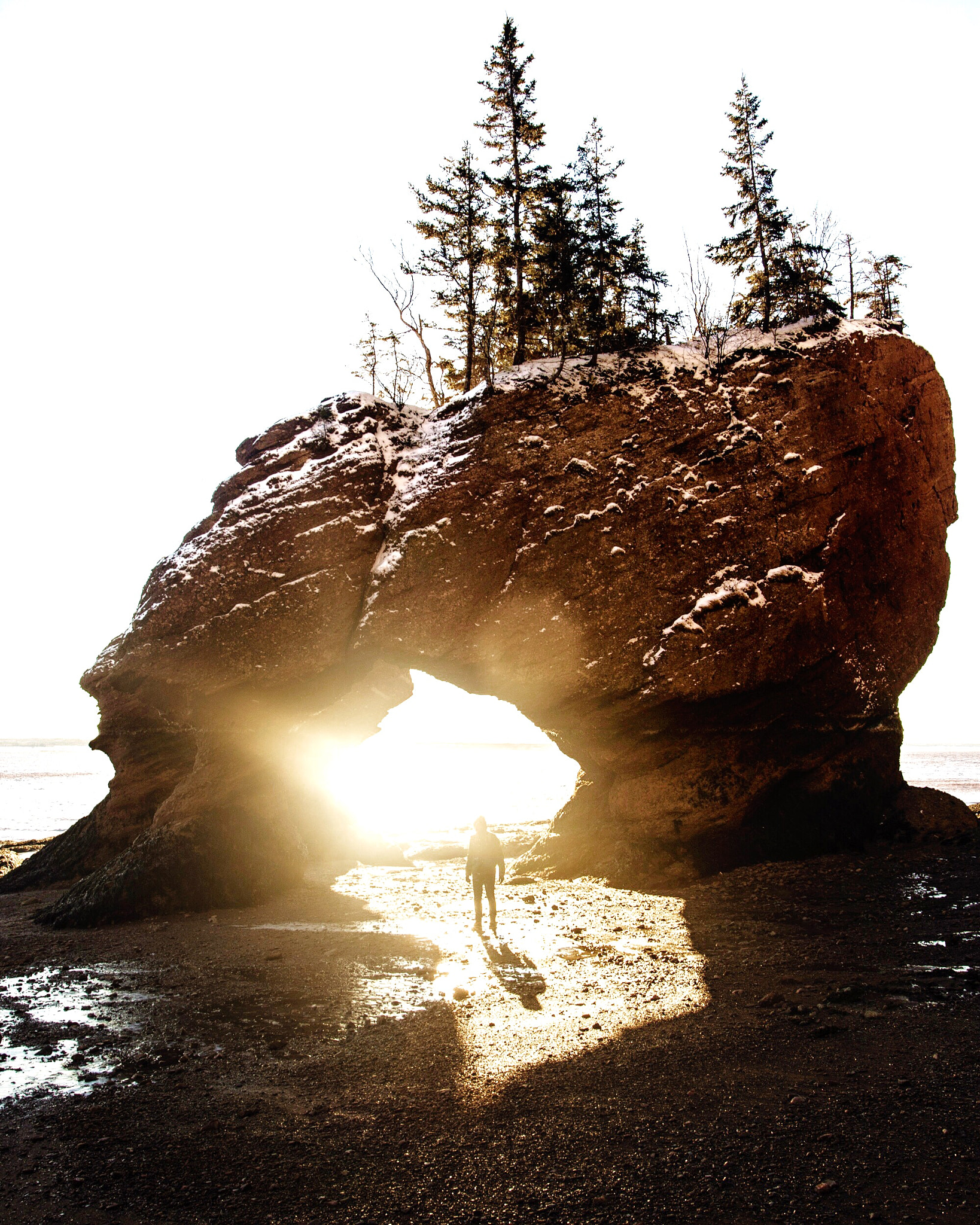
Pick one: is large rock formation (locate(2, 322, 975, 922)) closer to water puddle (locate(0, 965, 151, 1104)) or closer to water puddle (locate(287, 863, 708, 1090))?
water puddle (locate(287, 863, 708, 1090))

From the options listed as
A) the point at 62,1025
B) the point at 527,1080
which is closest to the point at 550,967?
the point at 527,1080

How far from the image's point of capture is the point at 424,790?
50969 mm

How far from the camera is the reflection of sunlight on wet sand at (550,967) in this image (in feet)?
22.9

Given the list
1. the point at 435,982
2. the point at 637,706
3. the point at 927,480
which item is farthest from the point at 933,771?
the point at 435,982

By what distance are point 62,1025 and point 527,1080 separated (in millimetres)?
5898

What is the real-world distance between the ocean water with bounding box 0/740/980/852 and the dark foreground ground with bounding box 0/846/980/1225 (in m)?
6.59

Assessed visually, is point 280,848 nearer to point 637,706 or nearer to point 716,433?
point 637,706

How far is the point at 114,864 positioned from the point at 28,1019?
6.59 metres

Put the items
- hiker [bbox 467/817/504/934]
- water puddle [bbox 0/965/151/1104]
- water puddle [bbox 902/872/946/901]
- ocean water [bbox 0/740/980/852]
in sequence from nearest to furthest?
water puddle [bbox 0/965/151/1104] → water puddle [bbox 902/872/946/901] → hiker [bbox 467/817/504/934] → ocean water [bbox 0/740/980/852]

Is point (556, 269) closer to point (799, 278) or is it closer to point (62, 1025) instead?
point (799, 278)

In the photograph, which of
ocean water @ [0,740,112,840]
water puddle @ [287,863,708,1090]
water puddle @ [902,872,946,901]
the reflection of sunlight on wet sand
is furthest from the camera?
ocean water @ [0,740,112,840]

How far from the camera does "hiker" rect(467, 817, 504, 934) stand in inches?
449

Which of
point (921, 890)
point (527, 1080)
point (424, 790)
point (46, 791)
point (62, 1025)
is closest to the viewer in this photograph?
point (527, 1080)

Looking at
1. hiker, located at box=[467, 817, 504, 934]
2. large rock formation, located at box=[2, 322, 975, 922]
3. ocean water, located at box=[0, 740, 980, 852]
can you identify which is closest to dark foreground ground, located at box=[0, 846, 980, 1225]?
hiker, located at box=[467, 817, 504, 934]
